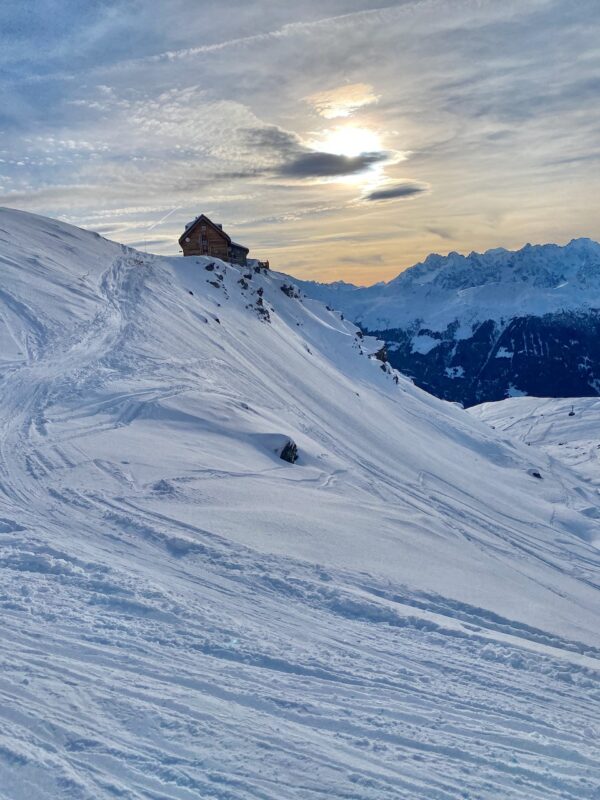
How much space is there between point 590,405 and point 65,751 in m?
110

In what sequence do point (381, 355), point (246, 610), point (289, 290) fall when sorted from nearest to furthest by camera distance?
point (246, 610) < point (381, 355) < point (289, 290)

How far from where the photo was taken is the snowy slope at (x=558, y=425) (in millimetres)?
63250

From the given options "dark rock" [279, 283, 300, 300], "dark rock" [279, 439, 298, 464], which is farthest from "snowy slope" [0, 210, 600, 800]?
"dark rock" [279, 283, 300, 300]

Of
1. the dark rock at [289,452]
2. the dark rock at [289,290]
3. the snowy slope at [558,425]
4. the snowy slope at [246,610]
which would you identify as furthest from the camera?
the snowy slope at [558,425]

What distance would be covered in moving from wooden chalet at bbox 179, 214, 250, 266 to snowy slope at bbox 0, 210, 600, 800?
1203 inches

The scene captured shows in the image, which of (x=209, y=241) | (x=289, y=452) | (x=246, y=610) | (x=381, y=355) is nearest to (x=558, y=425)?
(x=381, y=355)

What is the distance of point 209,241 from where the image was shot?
57031mm

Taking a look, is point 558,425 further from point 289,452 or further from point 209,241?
point 289,452

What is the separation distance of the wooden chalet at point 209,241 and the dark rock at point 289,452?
1529 inches

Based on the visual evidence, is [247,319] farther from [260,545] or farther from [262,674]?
[262,674]

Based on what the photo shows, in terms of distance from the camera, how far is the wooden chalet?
186 ft

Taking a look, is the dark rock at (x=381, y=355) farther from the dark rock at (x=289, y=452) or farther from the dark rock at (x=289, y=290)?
the dark rock at (x=289, y=452)

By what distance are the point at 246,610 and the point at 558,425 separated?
9155cm

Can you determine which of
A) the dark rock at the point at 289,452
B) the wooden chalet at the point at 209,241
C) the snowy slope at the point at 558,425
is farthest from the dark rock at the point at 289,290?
the dark rock at the point at 289,452
